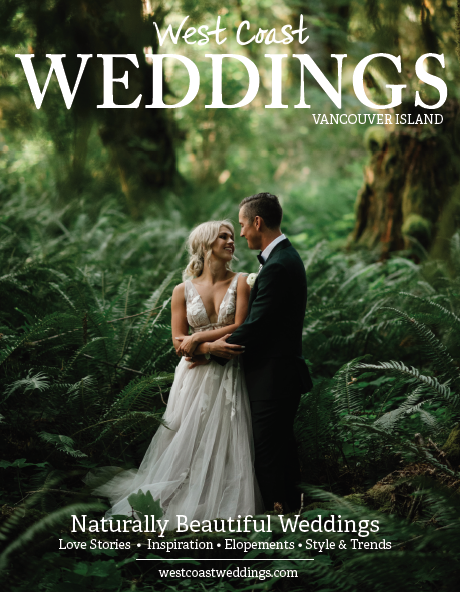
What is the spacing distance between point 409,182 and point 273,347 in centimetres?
514

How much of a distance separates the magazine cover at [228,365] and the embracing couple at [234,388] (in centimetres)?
1

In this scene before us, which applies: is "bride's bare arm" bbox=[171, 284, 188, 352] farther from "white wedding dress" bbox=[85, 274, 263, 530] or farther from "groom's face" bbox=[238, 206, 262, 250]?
"groom's face" bbox=[238, 206, 262, 250]

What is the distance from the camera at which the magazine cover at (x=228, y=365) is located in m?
2.25

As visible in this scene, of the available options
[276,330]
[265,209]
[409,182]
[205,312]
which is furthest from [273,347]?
[409,182]

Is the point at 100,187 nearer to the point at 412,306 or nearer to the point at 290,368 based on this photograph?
the point at 412,306

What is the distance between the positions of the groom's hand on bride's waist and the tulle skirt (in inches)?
6.0

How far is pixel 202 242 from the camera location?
3.06 m

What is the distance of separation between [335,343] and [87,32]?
12.4 ft

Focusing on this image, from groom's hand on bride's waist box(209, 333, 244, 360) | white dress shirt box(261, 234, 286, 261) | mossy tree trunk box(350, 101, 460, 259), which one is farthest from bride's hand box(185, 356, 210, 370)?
mossy tree trunk box(350, 101, 460, 259)

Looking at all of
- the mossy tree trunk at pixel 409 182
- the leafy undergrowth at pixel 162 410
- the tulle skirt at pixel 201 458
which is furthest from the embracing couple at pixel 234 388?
the mossy tree trunk at pixel 409 182

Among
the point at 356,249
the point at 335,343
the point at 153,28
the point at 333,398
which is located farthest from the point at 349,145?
the point at 333,398

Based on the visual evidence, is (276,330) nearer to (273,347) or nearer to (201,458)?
(273,347)

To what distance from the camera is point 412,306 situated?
4559mm

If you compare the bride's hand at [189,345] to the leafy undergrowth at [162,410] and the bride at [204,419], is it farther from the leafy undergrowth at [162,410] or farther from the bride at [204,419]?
the leafy undergrowth at [162,410]
